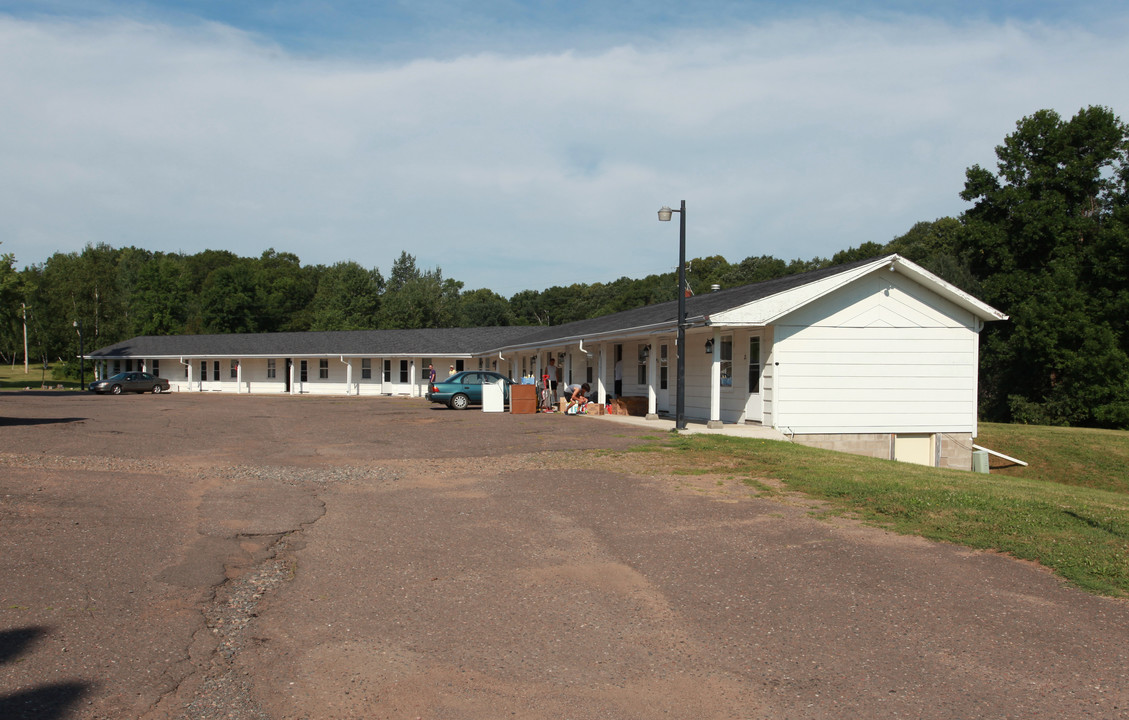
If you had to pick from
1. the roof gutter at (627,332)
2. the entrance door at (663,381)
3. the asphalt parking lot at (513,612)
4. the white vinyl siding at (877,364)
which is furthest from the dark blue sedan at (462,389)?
the asphalt parking lot at (513,612)

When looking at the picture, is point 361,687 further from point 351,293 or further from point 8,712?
point 351,293

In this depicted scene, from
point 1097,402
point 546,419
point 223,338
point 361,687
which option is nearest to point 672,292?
point 223,338

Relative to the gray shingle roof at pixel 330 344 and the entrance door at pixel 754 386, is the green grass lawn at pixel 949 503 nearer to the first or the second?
the entrance door at pixel 754 386

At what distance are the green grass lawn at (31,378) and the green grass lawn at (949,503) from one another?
58695 mm

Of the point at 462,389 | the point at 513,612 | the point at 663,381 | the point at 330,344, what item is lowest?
the point at 513,612

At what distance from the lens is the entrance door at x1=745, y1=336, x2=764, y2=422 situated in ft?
64.1

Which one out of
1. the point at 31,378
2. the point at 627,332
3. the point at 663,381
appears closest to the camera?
the point at 627,332

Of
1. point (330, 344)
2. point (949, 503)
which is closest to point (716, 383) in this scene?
point (949, 503)

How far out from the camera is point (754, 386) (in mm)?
19828

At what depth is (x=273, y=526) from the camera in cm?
832

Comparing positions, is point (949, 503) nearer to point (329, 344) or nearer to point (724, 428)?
point (724, 428)

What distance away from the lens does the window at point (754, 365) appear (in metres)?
19.7

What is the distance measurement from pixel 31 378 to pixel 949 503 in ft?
270

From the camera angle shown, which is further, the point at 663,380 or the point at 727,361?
the point at 663,380
